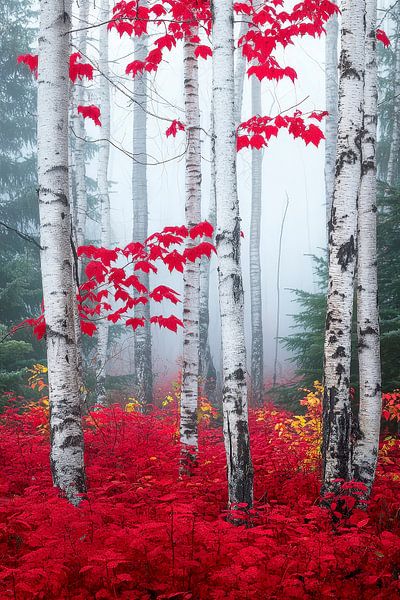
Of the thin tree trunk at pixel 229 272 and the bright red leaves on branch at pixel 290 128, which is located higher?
the bright red leaves on branch at pixel 290 128

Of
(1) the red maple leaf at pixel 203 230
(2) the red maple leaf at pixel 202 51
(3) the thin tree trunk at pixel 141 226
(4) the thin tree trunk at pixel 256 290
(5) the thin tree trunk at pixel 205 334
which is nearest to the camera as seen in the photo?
(1) the red maple leaf at pixel 203 230

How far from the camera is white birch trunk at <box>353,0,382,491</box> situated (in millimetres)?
4672

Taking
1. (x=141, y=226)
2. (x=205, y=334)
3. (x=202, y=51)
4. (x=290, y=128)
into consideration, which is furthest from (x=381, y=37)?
(x=141, y=226)

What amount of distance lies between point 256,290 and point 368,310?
430 inches

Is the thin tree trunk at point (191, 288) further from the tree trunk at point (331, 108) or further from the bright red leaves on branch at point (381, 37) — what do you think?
the tree trunk at point (331, 108)

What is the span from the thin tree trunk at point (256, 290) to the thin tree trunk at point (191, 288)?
24.3 feet

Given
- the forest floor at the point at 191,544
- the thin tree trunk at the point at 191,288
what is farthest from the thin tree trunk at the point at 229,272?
the thin tree trunk at the point at 191,288

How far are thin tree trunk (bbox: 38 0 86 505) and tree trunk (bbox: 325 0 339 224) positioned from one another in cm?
763

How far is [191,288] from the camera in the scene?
6238 millimetres

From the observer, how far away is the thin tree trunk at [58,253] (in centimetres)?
430

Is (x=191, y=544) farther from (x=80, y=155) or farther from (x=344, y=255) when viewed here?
(x=80, y=155)

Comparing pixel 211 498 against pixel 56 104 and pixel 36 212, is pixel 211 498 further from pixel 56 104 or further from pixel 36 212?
pixel 36 212

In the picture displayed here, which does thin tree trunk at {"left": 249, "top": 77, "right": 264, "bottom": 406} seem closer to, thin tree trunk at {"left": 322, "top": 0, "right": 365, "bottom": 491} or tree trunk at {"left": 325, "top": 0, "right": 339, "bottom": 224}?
tree trunk at {"left": 325, "top": 0, "right": 339, "bottom": 224}

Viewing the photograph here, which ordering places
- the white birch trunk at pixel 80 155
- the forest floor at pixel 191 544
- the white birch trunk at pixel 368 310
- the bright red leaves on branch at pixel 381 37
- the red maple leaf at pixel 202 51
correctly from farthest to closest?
the white birch trunk at pixel 80 155 → the red maple leaf at pixel 202 51 → the bright red leaves on branch at pixel 381 37 → the white birch trunk at pixel 368 310 → the forest floor at pixel 191 544
